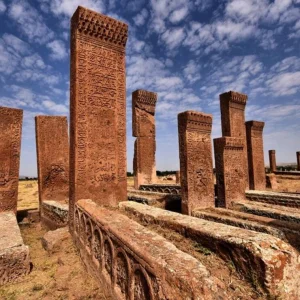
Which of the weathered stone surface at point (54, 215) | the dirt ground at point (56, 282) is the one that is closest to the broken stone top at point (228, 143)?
the weathered stone surface at point (54, 215)

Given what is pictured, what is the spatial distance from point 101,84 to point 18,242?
3.58 m

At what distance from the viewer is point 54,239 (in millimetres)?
5125

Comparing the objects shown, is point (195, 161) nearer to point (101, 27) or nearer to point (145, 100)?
point (101, 27)

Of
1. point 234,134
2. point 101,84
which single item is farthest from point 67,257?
point 234,134

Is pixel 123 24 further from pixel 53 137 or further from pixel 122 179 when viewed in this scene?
pixel 53 137

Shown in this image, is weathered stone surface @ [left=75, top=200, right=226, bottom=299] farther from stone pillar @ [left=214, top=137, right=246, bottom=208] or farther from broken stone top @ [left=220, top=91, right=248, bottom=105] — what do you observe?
broken stone top @ [left=220, top=91, right=248, bottom=105]

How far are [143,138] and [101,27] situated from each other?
276 inches

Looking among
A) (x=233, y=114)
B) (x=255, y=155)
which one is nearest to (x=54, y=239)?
(x=233, y=114)

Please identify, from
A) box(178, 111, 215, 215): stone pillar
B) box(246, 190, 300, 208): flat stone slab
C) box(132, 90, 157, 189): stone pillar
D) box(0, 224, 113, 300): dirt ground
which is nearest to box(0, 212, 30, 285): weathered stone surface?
box(0, 224, 113, 300): dirt ground

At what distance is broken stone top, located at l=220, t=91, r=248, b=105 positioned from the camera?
11109mm

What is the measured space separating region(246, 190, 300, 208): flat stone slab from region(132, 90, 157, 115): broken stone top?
20.8ft

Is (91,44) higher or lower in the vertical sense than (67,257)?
higher

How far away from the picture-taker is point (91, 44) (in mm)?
5605

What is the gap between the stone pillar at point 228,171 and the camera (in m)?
7.91
